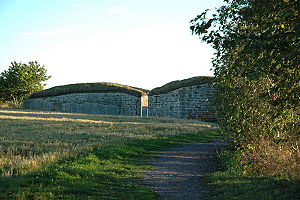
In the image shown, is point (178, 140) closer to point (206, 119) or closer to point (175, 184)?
point (175, 184)

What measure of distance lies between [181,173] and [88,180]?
3386 millimetres

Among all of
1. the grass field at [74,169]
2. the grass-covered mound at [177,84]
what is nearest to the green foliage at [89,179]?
the grass field at [74,169]

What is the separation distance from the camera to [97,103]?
117 ft

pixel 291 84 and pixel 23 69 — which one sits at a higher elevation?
pixel 23 69

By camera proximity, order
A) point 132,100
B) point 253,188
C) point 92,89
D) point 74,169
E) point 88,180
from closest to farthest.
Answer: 1. point 253,188
2. point 88,180
3. point 74,169
4. point 132,100
5. point 92,89

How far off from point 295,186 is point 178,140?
30.9 ft

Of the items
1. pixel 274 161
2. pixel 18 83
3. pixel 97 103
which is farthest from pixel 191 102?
pixel 18 83

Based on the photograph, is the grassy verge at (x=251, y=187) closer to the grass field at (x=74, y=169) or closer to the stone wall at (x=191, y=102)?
the grass field at (x=74, y=169)

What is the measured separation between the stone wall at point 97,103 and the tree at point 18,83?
1293 cm

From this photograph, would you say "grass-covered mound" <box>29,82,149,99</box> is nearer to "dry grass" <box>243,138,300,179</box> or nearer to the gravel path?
the gravel path

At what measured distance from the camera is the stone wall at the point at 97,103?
34.4 m

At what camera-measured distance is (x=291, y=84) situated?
217 inches

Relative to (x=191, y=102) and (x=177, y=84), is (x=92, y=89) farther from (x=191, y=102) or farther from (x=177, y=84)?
(x=191, y=102)

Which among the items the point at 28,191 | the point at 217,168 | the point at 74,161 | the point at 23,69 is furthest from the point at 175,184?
the point at 23,69
